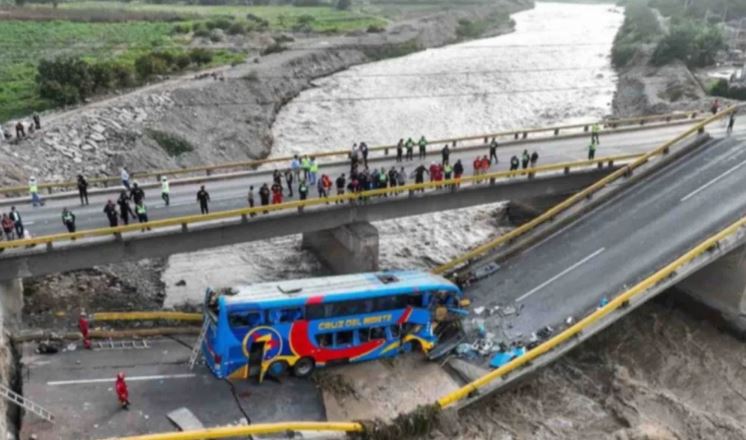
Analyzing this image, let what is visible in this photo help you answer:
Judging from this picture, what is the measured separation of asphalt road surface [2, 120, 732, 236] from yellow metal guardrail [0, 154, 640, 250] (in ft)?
5.95

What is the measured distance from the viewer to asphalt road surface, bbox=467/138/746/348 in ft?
83.6

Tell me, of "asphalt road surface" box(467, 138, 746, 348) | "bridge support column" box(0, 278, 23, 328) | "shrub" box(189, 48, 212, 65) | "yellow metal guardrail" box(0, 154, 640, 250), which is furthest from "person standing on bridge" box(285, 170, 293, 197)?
"shrub" box(189, 48, 212, 65)

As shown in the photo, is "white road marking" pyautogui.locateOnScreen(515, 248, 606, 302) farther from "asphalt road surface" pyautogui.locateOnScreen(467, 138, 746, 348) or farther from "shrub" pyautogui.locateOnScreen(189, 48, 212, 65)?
"shrub" pyautogui.locateOnScreen(189, 48, 212, 65)

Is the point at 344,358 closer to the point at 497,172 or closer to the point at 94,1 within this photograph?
the point at 497,172

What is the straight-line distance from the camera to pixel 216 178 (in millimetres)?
33031

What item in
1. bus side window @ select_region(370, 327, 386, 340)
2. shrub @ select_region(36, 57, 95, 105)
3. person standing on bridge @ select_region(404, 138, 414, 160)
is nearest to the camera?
bus side window @ select_region(370, 327, 386, 340)

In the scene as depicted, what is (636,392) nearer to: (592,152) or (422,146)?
(592,152)

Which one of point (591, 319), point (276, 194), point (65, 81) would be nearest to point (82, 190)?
point (276, 194)

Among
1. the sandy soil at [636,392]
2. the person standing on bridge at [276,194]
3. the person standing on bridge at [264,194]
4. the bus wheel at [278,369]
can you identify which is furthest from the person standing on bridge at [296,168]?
the sandy soil at [636,392]

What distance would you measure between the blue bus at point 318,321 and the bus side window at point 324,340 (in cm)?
3

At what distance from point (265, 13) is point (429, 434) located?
11686cm

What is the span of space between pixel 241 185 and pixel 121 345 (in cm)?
1152

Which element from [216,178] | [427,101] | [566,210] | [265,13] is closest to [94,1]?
[265,13]

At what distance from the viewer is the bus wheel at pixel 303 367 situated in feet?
72.1
